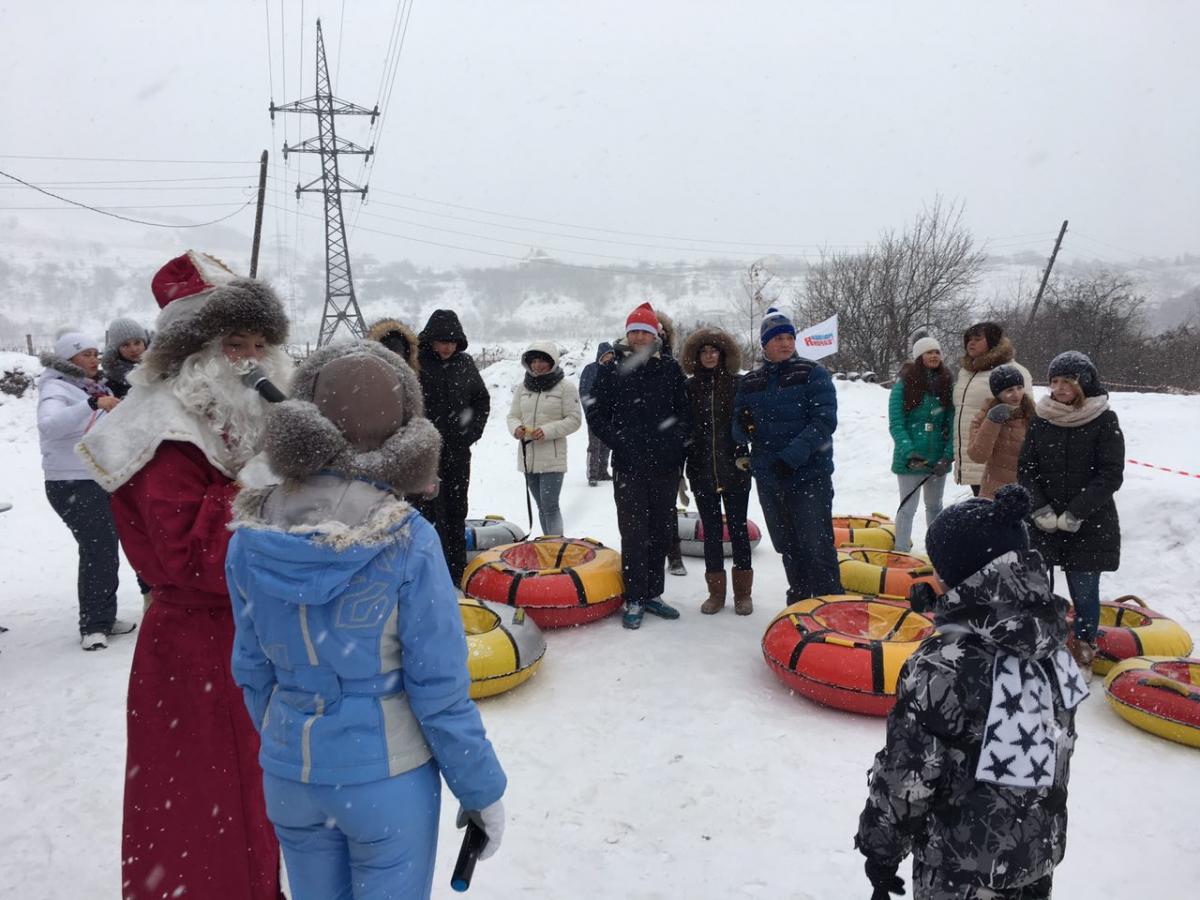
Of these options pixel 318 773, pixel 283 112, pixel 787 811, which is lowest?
pixel 787 811

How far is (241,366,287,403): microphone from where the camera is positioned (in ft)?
5.91

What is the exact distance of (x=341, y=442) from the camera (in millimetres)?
1417

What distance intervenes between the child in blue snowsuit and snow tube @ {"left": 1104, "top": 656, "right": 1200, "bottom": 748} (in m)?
3.40

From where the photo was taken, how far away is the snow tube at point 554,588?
4.68m

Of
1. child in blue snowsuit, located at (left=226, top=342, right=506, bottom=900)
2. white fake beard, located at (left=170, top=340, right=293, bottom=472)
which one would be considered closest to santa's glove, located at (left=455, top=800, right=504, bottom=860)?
child in blue snowsuit, located at (left=226, top=342, right=506, bottom=900)

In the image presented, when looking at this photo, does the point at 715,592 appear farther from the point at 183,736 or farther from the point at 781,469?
the point at 183,736

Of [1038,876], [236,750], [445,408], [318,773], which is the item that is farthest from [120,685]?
[1038,876]

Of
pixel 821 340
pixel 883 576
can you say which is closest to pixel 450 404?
pixel 883 576

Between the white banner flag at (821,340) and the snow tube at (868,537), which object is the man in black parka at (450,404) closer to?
the snow tube at (868,537)

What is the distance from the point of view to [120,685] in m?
3.89

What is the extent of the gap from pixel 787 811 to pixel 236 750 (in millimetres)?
2052

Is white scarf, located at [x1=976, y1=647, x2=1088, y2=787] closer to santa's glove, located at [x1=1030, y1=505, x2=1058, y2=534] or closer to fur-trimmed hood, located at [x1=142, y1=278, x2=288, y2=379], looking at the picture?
fur-trimmed hood, located at [x1=142, y1=278, x2=288, y2=379]

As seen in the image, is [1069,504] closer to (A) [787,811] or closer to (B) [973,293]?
(A) [787,811]

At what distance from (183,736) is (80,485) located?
351 cm
